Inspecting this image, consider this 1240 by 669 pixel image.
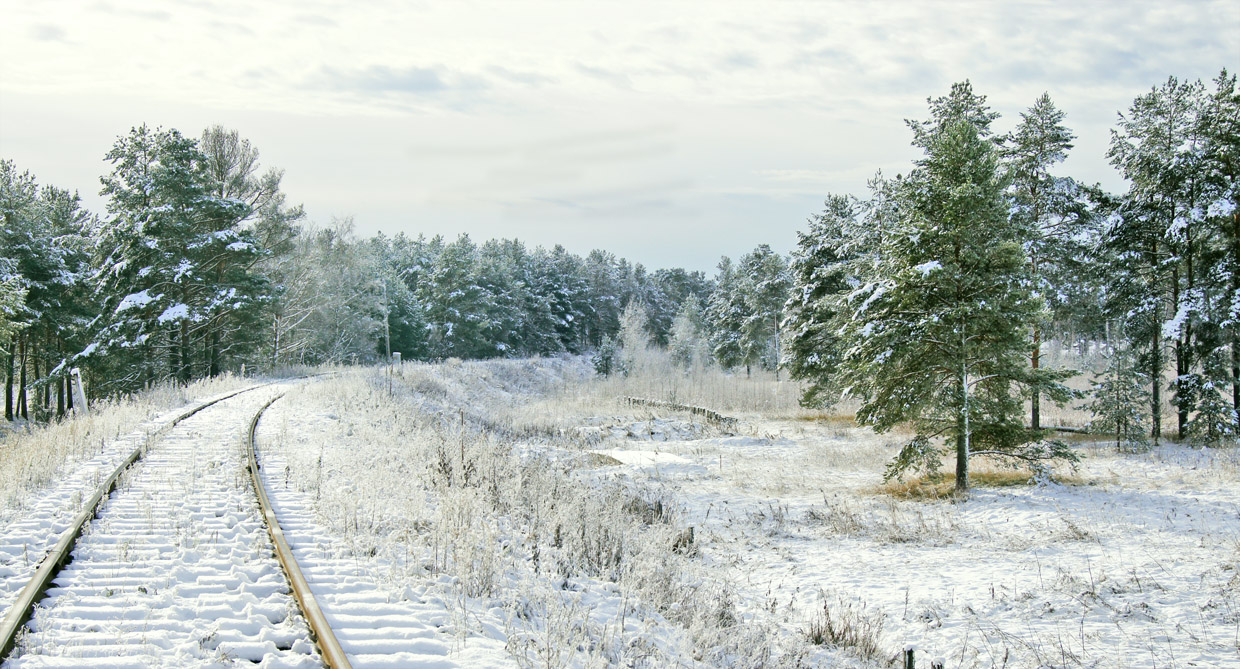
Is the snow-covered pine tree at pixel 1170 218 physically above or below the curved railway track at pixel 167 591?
above

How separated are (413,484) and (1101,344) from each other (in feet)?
273

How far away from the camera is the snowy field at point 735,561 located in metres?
5.66

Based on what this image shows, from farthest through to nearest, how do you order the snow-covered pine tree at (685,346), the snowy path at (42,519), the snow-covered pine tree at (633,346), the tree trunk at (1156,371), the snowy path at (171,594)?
1. the snow-covered pine tree at (685,346)
2. the snow-covered pine tree at (633,346)
3. the tree trunk at (1156,371)
4. the snowy path at (42,519)
5. the snowy path at (171,594)

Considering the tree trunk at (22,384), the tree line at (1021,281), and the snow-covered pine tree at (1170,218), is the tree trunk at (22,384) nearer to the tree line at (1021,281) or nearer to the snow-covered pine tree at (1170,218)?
the tree line at (1021,281)

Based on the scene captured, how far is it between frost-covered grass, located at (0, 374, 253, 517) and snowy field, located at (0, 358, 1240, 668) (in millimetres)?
266

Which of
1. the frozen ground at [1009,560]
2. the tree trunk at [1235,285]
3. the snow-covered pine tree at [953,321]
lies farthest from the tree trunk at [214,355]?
the tree trunk at [1235,285]

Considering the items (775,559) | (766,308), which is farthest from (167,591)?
(766,308)

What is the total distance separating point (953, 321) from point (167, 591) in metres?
14.4

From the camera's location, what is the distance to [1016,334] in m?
14.3

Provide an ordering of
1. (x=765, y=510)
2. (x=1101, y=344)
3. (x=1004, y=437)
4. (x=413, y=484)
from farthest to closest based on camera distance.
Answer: (x=1101, y=344) → (x=1004, y=437) → (x=765, y=510) → (x=413, y=484)

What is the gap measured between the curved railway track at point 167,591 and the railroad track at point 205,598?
0.04ft

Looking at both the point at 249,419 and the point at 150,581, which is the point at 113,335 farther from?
the point at 150,581

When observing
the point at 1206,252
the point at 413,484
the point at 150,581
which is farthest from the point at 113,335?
the point at 1206,252

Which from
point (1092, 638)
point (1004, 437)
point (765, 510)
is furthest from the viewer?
point (1004, 437)
